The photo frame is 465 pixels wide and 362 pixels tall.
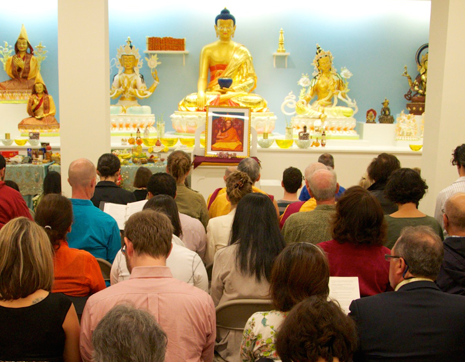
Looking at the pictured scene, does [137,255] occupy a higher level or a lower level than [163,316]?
higher

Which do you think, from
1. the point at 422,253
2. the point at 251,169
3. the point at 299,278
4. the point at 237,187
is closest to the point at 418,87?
the point at 251,169

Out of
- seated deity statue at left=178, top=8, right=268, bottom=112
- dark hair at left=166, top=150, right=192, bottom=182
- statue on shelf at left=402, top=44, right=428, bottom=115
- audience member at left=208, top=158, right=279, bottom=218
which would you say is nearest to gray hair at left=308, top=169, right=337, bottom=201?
audience member at left=208, top=158, right=279, bottom=218

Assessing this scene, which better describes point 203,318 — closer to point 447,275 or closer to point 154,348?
point 154,348

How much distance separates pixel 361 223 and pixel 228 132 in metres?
4.54

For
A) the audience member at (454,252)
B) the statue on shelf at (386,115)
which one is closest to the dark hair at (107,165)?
the audience member at (454,252)

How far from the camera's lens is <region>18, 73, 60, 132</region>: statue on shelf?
28.8 feet

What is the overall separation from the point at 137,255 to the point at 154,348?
730mm

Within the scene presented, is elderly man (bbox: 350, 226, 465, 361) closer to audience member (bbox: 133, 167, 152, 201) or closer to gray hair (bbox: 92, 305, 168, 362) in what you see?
gray hair (bbox: 92, 305, 168, 362)

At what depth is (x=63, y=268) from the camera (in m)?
2.42

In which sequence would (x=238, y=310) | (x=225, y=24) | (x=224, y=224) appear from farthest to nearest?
(x=225, y=24) → (x=224, y=224) → (x=238, y=310)

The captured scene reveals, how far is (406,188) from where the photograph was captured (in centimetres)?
316

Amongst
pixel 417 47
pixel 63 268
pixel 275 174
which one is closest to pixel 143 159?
pixel 275 174

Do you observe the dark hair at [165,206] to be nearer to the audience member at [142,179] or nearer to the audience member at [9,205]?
the audience member at [9,205]

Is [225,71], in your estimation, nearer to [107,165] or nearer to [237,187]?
[107,165]
